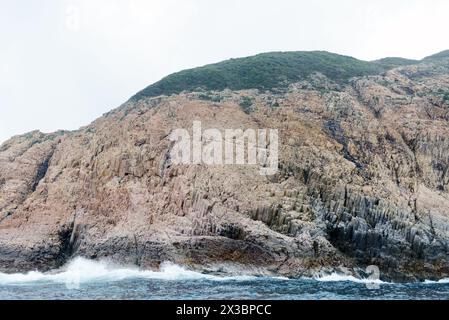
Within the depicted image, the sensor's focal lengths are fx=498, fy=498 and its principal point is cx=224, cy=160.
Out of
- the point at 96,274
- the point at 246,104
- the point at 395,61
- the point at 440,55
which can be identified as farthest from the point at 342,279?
the point at 440,55

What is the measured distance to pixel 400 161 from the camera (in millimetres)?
41000

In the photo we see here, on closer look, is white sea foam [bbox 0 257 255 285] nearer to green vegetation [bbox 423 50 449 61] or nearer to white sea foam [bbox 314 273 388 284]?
white sea foam [bbox 314 273 388 284]

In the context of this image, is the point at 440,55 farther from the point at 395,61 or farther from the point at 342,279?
the point at 342,279

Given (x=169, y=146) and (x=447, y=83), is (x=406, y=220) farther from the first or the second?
(x=447, y=83)

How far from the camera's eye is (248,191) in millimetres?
35688

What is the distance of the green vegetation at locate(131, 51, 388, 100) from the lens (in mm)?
52281

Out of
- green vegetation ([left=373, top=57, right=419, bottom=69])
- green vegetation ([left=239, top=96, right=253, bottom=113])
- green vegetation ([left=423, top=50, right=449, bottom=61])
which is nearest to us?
green vegetation ([left=239, top=96, right=253, bottom=113])

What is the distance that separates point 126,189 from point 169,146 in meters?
5.12

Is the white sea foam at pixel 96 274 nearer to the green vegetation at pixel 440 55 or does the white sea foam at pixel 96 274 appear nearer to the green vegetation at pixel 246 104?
the green vegetation at pixel 246 104

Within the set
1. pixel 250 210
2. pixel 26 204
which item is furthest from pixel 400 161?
pixel 26 204

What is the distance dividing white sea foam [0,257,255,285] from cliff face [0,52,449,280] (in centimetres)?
77

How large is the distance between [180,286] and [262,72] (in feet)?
117

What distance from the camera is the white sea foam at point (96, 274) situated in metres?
29.4

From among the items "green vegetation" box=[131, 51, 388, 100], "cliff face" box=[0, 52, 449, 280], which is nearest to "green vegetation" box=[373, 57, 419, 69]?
Answer: "green vegetation" box=[131, 51, 388, 100]
